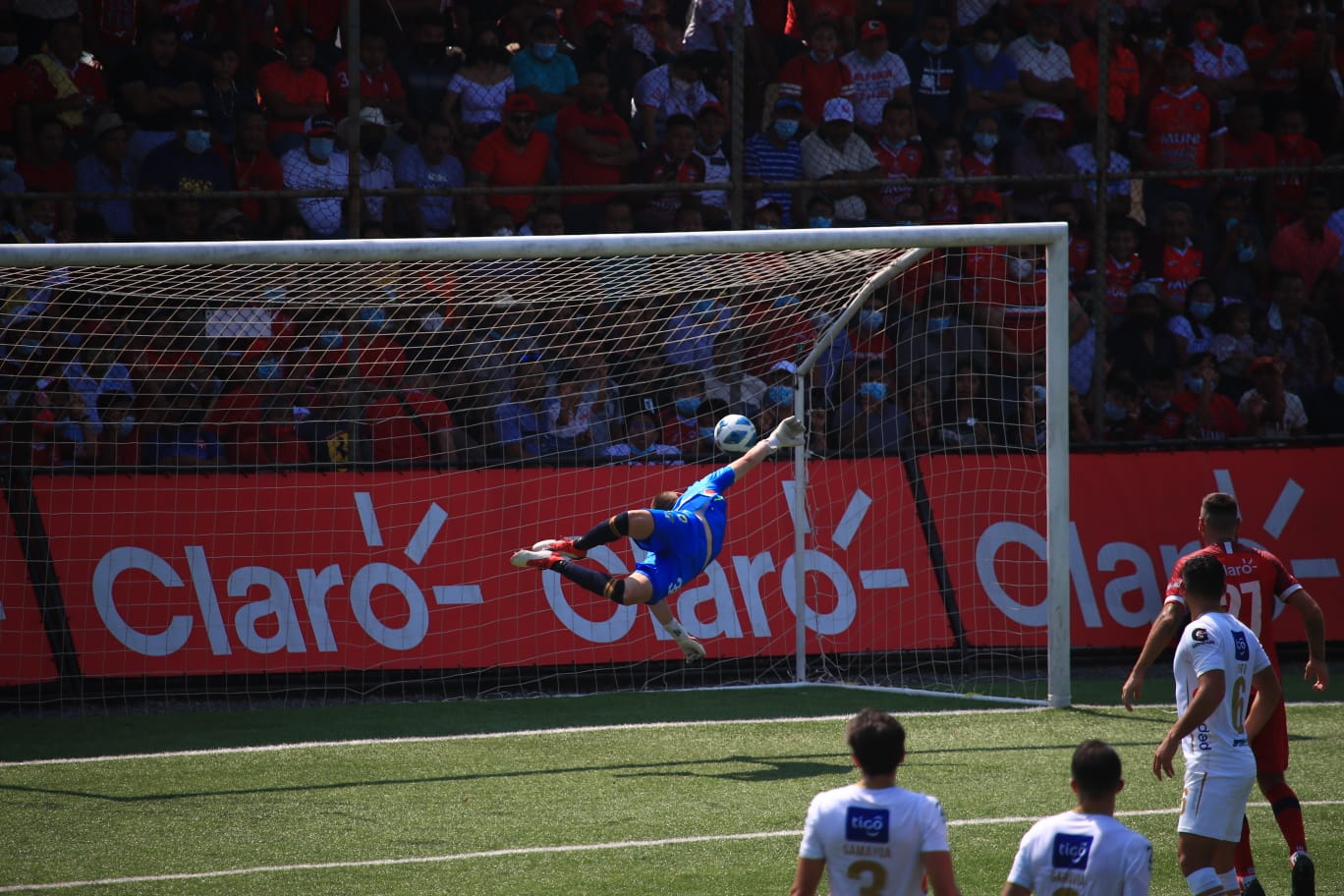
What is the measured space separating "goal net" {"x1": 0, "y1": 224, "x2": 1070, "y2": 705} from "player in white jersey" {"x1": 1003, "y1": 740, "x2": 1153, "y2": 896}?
6.46 m

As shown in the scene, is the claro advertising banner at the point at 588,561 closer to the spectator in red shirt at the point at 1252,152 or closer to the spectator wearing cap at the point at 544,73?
the spectator in red shirt at the point at 1252,152

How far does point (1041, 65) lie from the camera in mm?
14477

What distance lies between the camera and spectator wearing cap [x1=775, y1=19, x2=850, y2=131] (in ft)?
45.9

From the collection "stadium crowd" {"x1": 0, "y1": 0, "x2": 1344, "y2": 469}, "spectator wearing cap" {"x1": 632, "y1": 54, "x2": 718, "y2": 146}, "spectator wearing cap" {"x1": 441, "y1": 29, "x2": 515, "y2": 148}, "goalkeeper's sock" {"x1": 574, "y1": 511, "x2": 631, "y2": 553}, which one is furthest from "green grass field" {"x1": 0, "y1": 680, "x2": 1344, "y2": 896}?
"spectator wearing cap" {"x1": 632, "y1": 54, "x2": 718, "y2": 146}

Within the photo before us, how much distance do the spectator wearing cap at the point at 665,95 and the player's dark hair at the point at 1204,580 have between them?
29.7 ft

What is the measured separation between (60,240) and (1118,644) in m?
9.42

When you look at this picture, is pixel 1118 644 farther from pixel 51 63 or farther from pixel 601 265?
pixel 51 63

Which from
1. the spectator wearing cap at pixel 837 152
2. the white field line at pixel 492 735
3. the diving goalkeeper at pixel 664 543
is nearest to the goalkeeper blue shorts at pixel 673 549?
the diving goalkeeper at pixel 664 543

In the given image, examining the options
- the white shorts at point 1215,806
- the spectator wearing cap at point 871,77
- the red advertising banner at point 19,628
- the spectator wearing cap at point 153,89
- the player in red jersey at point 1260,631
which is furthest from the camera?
the spectator wearing cap at point 871,77

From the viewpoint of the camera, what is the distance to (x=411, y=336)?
39.6 ft

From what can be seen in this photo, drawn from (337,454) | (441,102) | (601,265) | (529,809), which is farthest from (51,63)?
(529,809)

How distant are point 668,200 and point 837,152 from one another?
172 centimetres

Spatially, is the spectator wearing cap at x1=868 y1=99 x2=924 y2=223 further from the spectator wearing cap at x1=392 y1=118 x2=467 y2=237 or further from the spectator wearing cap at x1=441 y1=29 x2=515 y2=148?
the spectator wearing cap at x1=392 y1=118 x2=467 y2=237

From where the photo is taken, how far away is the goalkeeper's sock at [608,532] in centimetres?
902
